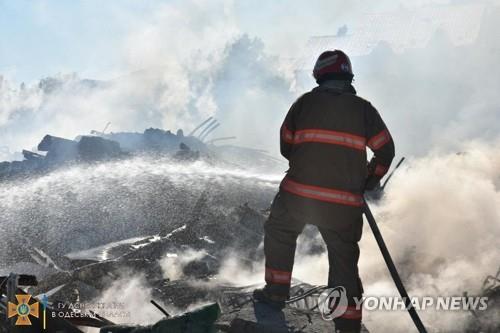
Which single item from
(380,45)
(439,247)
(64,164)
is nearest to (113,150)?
(64,164)

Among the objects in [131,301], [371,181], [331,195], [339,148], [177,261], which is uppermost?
[339,148]

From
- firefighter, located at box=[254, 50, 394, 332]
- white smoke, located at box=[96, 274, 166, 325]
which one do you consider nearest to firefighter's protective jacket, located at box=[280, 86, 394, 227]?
firefighter, located at box=[254, 50, 394, 332]

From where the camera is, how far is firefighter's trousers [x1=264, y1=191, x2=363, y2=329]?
3375 mm

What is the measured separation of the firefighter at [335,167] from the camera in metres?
3.40

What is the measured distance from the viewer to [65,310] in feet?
11.3

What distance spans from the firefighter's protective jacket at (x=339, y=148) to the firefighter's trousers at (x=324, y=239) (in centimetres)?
9

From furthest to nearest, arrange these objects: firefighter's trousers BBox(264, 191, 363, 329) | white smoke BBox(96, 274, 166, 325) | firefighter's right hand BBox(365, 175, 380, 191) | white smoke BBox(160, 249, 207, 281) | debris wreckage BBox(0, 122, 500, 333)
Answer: white smoke BBox(160, 249, 207, 281) < white smoke BBox(96, 274, 166, 325) < firefighter's right hand BBox(365, 175, 380, 191) < firefighter's trousers BBox(264, 191, 363, 329) < debris wreckage BBox(0, 122, 500, 333)

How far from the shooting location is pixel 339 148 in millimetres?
3434

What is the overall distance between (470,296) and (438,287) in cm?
37

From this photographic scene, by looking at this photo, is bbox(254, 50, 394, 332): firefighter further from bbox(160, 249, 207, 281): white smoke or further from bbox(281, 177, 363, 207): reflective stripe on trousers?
bbox(160, 249, 207, 281): white smoke

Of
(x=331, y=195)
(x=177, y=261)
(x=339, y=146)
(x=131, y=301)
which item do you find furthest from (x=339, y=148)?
(x=177, y=261)

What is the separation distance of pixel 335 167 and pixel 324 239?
533 mm

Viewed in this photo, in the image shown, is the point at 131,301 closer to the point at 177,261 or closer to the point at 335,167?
the point at 177,261

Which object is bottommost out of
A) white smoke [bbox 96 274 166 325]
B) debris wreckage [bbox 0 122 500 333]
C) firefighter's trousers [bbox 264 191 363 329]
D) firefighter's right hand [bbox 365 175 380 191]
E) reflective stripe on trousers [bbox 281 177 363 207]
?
white smoke [bbox 96 274 166 325]
